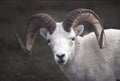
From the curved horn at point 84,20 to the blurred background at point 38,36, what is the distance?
12.1 ft

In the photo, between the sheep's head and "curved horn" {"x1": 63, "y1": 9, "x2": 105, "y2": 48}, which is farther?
"curved horn" {"x1": 63, "y1": 9, "x2": 105, "y2": 48}

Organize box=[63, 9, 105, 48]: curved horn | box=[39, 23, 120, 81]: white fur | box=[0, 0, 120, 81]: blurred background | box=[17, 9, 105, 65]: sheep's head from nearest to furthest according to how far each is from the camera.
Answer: box=[17, 9, 105, 65]: sheep's head
box=[63, 9, 105, 48]: curved horn
box=[39, 23, 120, 81]: white fur
box=[0, 0, 120, 81]: blurred background

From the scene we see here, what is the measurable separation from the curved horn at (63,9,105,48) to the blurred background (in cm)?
370

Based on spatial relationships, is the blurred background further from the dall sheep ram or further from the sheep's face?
the sheep's face

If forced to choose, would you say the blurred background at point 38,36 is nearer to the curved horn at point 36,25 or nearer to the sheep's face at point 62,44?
the curved horn at point 36,25

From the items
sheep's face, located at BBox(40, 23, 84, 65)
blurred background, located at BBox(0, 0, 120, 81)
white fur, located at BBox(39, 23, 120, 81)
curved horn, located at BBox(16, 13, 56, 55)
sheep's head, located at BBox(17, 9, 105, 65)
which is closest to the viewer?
sheep's face, located at BBox(40, 23, 84, 65)

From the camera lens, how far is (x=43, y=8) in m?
29.3

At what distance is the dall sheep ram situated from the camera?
34.8 ft

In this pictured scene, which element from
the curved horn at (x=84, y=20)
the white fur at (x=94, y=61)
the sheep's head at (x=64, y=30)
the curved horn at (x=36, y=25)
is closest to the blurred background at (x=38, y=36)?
the curved horn at (x=36, y=25)

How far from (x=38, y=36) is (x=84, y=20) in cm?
1100

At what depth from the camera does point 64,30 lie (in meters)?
10.5

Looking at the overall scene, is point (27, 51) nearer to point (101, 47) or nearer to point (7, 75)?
point (101, 47)

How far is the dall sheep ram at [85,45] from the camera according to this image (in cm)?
1061

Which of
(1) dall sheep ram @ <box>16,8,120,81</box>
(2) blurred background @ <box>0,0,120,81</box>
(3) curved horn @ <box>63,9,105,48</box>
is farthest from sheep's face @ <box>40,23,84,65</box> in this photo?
(2) blurred background @ <box>0,0,120,81</box>
